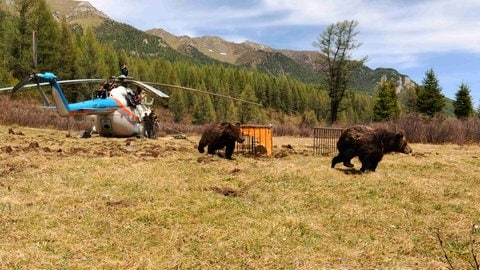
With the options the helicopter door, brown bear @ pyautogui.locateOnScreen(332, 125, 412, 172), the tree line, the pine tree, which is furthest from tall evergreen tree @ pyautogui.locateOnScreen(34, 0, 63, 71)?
the pine tree

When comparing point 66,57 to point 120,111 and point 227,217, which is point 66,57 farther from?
point 227,217

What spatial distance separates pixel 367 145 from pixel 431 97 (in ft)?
159

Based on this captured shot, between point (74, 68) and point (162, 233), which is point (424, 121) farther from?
point (74, 68)

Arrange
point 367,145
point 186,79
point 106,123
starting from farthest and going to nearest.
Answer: point 186,79, point 106,123, point 367,145

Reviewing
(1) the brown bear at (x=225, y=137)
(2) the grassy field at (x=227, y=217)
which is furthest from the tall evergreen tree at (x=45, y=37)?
(2) the grassy field at (x=227, y=217)

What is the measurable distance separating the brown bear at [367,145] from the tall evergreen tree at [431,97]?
45.8m

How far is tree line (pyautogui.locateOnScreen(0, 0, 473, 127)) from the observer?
47.9 m

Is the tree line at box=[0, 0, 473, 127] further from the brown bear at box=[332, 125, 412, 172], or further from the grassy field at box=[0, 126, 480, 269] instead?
the brown bear at box=[332, 125, 412, 172]

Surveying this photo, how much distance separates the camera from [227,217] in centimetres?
695

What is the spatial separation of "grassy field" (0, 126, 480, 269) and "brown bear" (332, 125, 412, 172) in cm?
50

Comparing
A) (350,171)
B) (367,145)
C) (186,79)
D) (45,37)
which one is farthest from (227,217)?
(186,79)

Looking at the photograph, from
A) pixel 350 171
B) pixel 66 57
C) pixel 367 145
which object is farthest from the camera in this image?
pixel 66 57

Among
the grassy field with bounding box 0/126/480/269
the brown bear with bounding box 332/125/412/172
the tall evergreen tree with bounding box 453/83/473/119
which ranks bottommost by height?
the grassy field with bounding box 0/126/480/269

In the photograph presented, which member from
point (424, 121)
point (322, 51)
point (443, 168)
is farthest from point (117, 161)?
point (322, 51)
